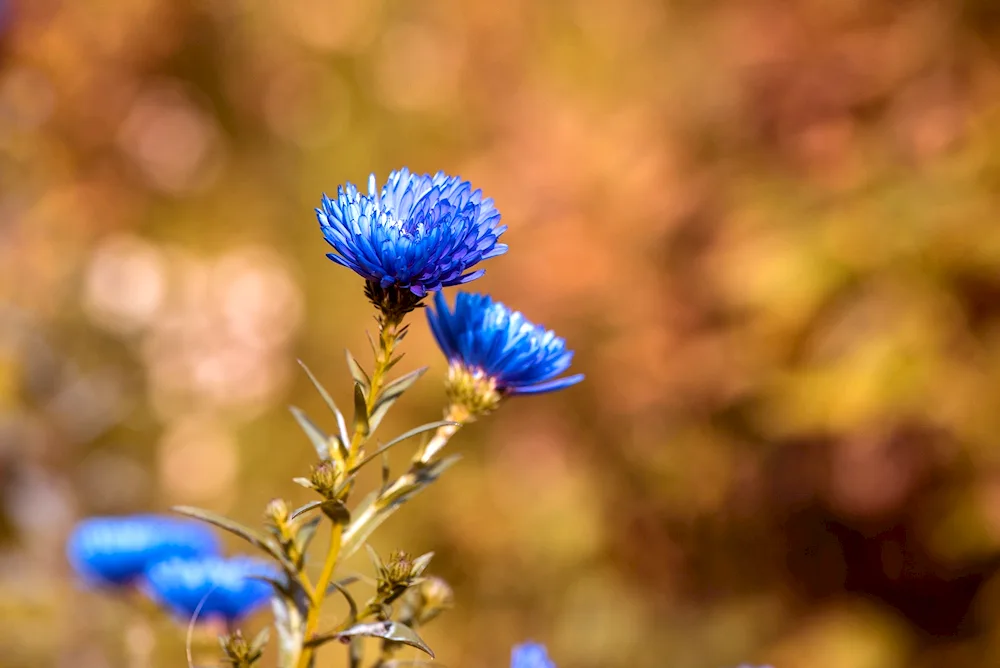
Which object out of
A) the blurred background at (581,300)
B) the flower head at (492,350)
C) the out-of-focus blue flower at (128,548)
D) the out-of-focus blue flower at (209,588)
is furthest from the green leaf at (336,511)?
the blurred background at (581,300)

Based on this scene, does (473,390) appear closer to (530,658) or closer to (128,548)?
(530,658)

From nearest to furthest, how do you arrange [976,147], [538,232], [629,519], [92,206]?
[976,147]
[629,519]
[538,232]
[92,206]

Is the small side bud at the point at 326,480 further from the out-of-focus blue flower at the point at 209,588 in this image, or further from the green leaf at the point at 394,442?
the out-of-focus blue flower at the point at 209,588

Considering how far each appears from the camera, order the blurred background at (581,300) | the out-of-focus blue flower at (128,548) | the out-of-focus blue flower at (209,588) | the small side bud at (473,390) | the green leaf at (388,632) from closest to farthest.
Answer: the green leaf at (388,632)
the small side bud at (473,390)
the out-of-focus blue flower at (209,588)
the out-of-focus blue flower at (128,548)
the blurred background at (581,300)

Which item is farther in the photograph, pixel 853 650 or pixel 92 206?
pixel 92 206

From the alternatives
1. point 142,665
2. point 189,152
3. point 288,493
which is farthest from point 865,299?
point 189,152

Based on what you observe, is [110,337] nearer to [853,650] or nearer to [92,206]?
[92,206]

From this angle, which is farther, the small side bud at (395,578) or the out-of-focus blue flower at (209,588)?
the out-of-focus blue flower at (209,588)
